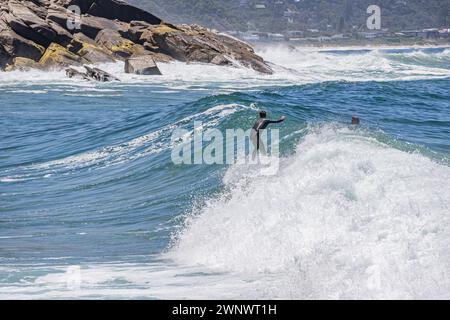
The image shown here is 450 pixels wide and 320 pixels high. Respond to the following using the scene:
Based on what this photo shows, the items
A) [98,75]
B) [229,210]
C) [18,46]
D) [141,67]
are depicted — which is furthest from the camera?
[141,67]

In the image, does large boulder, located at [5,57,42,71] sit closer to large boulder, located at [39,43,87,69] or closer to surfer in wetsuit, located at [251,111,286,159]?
large boulder, located at [39,43,87,69]

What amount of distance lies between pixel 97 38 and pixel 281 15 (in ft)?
496

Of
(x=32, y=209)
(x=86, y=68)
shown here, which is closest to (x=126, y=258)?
(x=32, y=209)

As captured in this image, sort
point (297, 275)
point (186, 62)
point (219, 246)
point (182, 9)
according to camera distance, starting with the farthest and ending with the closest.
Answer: point (182, 9)
point (186, 62)
point (219, 246)
point (297, 275)

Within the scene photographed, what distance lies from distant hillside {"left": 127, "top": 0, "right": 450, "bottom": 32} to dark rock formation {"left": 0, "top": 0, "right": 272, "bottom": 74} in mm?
116940

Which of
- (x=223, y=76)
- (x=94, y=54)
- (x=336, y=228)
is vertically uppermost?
(x=94, y=54)

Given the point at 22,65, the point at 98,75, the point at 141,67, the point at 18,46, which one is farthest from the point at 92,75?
the point at 18,46

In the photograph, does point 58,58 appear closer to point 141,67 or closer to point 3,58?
point 3,58

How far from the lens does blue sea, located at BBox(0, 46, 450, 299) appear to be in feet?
32.7

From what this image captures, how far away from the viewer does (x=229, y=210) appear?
13.8 m

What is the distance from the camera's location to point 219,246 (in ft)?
39.8

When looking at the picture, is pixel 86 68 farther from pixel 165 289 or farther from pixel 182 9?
pixel 182 9

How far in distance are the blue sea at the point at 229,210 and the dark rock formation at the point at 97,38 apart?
18.2 meters

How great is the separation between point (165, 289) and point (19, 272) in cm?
208
